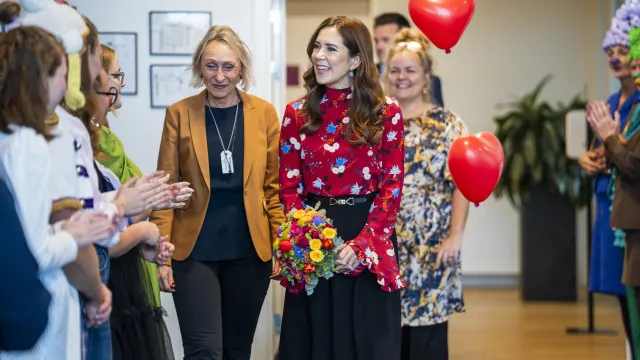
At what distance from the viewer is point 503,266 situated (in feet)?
32.9

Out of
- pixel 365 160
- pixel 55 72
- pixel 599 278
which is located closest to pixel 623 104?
pixel 599 278

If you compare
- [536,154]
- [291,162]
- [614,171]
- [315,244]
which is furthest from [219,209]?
[536,154]

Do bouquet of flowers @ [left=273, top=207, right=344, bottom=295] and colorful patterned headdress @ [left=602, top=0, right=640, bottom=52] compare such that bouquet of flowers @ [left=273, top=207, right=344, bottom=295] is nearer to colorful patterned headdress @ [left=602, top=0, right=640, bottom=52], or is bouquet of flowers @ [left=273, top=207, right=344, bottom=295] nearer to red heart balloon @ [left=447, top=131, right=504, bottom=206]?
red heart balloon @ [left=447, top=131, right=504, bottom=206]

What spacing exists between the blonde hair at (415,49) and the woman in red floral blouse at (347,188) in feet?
3.77

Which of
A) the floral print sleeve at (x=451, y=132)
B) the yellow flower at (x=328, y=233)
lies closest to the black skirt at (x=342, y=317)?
the yellow flower at (x=328, y=233)

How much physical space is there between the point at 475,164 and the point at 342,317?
105cm

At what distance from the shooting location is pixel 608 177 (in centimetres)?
539

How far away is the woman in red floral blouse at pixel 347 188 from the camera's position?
12.1 ft

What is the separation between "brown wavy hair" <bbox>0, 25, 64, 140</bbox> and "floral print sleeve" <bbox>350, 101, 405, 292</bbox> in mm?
1449

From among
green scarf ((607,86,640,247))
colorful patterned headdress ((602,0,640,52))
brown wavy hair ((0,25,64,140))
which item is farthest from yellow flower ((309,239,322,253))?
colorful patterned headdress ((602,0,640,52))

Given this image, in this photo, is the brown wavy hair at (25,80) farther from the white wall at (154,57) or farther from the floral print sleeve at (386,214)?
the white wall at (154,57)

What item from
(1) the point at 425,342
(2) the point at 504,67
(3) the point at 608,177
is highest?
(2) the point at 504,67

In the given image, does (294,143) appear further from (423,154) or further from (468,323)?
(468,323)

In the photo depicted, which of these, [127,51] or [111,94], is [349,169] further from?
[127,51]
